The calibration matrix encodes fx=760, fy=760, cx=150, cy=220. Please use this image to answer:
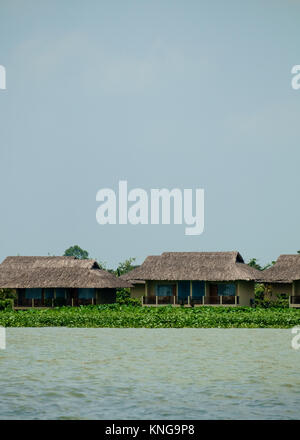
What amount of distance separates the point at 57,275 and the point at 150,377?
31474 mm

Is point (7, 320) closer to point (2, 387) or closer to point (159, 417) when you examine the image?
point (2, 387)

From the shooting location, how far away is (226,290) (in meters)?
51.2

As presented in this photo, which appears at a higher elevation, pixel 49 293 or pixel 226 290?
pixel 226 290

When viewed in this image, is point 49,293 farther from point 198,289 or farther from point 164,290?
point 198,289

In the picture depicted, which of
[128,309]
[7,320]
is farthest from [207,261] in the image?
[7,320]

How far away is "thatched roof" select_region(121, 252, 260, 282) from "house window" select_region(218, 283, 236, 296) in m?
1.18

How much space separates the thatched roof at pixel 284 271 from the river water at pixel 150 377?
50.3 ft

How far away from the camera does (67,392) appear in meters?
18.2

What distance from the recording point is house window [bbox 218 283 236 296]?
167 ft

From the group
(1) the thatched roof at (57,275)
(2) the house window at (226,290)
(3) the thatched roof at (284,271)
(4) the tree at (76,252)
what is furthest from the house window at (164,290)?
(4) the tree at (76,252)

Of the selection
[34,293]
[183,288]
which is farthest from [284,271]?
[34,293]

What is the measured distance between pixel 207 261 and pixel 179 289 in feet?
9.02

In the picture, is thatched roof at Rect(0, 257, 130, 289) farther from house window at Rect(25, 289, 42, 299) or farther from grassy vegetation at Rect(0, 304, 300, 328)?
grassy vegetation at Rect(0, 304, 300, 328)

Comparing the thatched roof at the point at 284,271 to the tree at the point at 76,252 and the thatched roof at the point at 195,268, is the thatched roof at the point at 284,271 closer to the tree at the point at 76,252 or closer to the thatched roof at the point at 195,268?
the thatched roof at the point at 195,268
